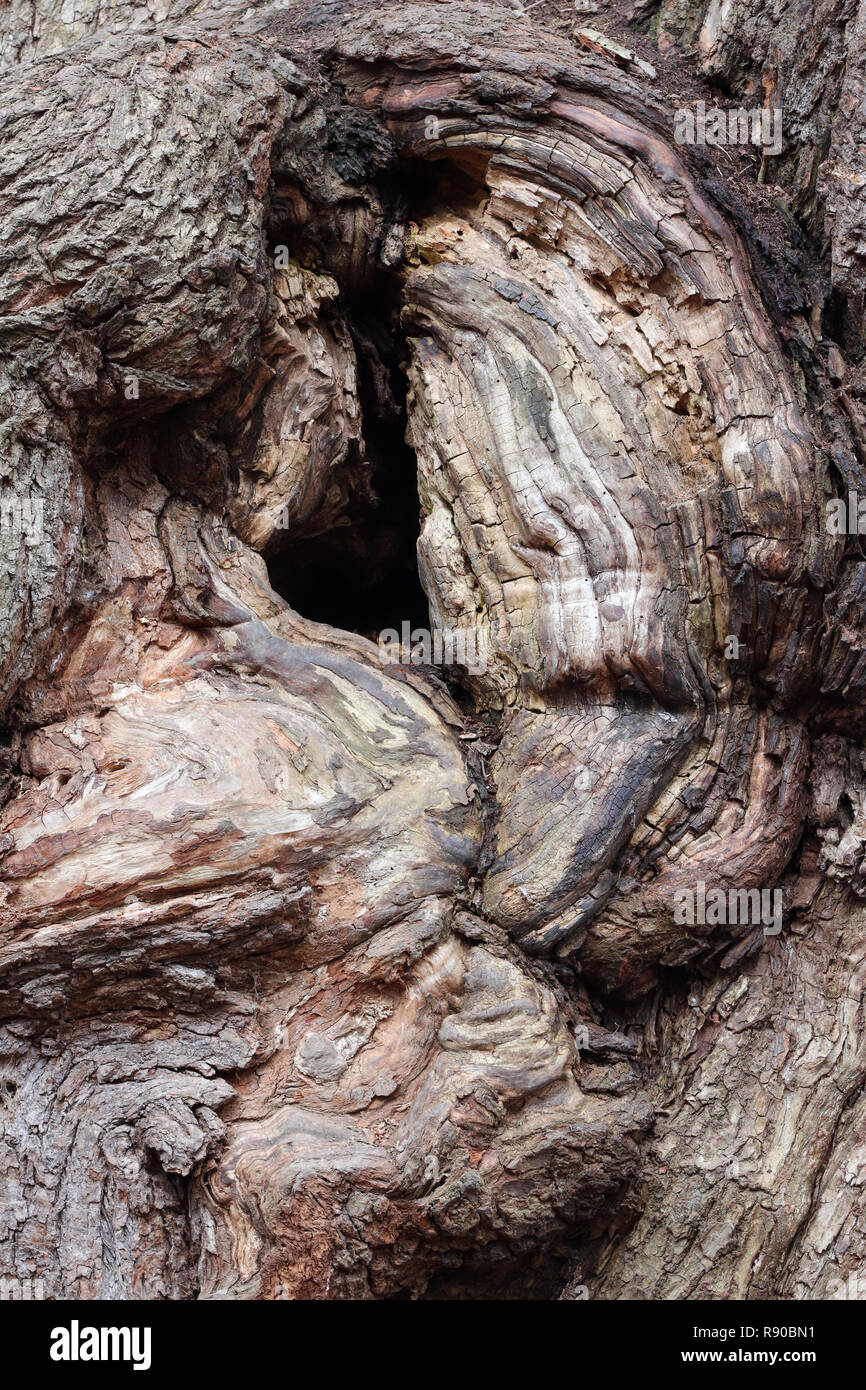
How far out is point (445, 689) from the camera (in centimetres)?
444

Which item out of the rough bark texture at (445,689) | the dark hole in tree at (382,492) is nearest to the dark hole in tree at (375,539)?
the dark hole in tree at (382,492)

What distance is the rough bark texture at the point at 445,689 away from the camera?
3535 millimetres

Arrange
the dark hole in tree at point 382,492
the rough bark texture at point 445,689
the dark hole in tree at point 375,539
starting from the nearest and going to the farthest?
the rough bark texture at point 445,689, the dark hole in tree at point 382,492, the dark hole in tree at point 375,539

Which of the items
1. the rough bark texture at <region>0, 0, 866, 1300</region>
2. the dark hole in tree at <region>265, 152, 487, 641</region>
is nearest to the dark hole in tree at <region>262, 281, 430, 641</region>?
the dark hole in tree at <region>265, 152, 487, 641</region>

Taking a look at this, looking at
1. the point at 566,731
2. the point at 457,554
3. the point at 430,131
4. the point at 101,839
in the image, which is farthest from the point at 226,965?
the point at 430,131

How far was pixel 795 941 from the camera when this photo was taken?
404cm

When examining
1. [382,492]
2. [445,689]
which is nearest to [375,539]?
[382,492]

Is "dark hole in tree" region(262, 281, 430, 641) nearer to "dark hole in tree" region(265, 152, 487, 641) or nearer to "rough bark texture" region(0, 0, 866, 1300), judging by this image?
"dark hole in tree" region(265, 152, 487, 641)

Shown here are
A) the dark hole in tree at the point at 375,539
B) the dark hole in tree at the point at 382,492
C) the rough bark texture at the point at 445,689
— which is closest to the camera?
the rough bark texture at the point at 445,689

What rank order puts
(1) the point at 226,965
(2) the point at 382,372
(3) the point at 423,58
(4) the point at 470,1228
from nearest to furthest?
(4) the point at 470,1228, (1) the point at 226,965, (3) the point at 423,58, (2) the point at 382,372

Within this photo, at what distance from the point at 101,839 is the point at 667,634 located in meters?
2.21

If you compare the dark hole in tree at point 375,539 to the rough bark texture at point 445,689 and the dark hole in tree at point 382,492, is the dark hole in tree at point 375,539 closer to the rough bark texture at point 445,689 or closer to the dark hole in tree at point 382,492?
the dark hole in tree at point 382,492

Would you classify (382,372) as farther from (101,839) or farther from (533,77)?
(101,839)

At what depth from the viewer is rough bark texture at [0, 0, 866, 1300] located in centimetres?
354
